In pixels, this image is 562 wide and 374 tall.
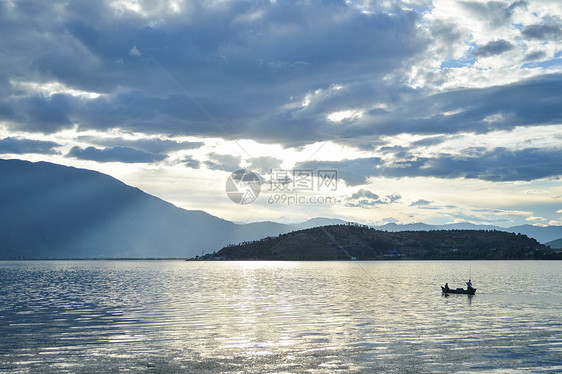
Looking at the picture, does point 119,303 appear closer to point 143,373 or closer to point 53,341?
point 53,341

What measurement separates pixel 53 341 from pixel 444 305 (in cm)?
5547

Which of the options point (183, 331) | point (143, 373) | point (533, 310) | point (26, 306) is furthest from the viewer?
point (26, 306)

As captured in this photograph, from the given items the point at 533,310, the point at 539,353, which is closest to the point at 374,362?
the point at 539,353

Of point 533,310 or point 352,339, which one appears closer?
point 352,339

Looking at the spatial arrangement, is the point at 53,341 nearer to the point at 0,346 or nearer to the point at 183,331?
the point at 0,346

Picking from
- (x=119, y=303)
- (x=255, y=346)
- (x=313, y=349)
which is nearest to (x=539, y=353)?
(x=313, y=349)

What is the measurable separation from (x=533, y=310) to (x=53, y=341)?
6098 cm

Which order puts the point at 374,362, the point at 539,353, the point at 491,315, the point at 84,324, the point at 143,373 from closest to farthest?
the point at 143,373 → the point at 374,362 → the point at 539,353 → the point at 84,324 → the point at 491,315

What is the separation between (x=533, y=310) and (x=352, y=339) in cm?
3679

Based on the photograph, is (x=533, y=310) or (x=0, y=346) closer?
(x=0, y=346)

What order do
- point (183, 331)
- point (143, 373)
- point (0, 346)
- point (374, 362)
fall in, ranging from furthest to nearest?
point (183, 331) → point (0, 346) → point (374, 362) → point (143, 373)

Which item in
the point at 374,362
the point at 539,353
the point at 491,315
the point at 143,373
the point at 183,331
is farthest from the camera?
the point at 491,315

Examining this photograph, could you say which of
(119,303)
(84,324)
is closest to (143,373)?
(84,324)

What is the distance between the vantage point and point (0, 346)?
42.5 meters
